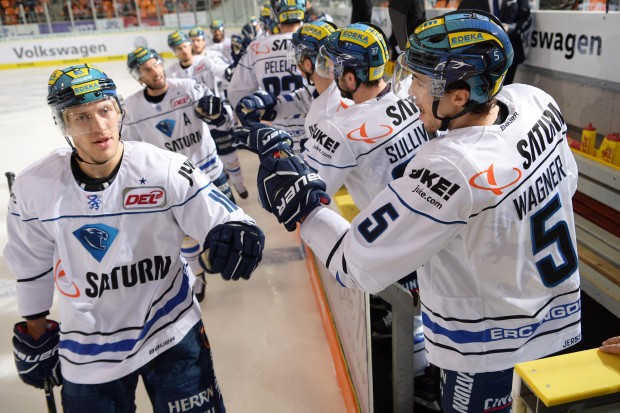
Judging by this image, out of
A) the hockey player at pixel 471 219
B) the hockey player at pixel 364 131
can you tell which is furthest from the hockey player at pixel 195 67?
the hockey player at pixel 471 219

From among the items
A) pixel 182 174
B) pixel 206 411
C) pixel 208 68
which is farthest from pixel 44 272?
pixel 208 68

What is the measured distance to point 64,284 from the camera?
1.59m

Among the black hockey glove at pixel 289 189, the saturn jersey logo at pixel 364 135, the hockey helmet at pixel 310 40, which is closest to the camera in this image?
the black hockey glove at pixel 289 189

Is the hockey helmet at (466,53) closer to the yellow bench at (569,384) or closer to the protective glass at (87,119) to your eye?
the yellow bench at (569,384)

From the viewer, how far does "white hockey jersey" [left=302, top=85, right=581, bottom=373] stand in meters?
1.13

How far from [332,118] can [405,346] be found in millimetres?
1015

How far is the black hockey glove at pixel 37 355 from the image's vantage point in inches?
65.9

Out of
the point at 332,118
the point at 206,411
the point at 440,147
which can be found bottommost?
the point at 206,411

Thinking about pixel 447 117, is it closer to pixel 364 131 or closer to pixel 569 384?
pixel 569 384

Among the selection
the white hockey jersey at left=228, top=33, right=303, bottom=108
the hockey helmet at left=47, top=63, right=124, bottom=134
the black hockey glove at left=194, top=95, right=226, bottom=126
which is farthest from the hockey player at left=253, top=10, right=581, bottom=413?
the white hockey jersey at left=228, top=33, right=303, bottom=108

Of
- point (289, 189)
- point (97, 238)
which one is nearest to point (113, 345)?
point (97, 238)

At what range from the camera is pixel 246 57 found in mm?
4570

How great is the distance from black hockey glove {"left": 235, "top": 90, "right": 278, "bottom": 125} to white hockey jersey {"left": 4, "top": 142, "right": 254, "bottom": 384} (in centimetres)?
193

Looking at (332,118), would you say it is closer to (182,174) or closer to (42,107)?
(182,174)
